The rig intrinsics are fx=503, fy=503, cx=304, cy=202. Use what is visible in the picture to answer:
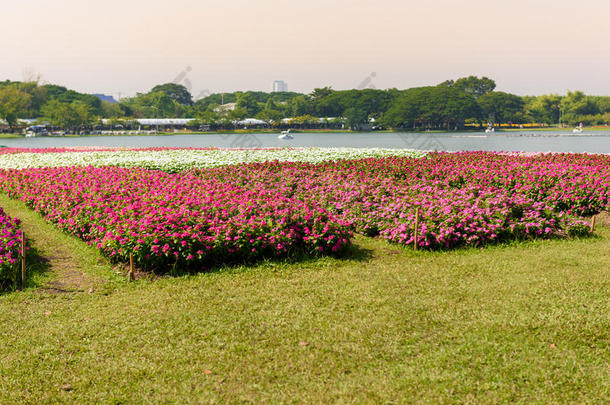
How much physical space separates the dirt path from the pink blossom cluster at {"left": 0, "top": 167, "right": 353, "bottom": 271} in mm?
354

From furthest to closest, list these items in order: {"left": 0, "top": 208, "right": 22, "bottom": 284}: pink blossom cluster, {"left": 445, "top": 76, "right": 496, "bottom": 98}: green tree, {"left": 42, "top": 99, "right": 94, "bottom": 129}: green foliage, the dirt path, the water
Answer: {"left": 445, "top": 76, "right": 496, "bottom": 98}: green tree
{"left": 42, "top": 99, "right": 94, "bottom": 129}: green foliage
the water
the dirt path
{"left": 0, "top": 208, "right": 22, "bottom": 284}: pink blossom cluster

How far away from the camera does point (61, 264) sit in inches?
294

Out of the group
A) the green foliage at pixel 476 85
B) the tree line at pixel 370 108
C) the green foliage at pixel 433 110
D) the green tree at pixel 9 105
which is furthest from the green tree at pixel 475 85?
the green tree at pixel 9 105

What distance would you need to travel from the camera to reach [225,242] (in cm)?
703

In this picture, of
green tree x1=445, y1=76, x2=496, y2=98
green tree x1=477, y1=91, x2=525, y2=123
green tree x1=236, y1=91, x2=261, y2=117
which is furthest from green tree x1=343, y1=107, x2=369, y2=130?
green tree x1=445, y1=76, x2=496, y2=98

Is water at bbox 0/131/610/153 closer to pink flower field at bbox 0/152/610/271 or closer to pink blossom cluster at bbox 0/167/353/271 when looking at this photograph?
pink flower field at bbox 0/152/610/271

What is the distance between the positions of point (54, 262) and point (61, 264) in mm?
175

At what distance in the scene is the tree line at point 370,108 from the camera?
109 m

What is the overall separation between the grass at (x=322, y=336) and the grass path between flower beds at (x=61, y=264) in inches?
7.7

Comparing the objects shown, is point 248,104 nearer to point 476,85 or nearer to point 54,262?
point 476,85

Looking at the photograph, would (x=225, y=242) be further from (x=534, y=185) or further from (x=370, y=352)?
(x=534, y=185)

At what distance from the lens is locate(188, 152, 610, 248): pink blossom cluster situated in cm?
829

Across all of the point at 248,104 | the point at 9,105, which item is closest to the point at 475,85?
the point at 248,104

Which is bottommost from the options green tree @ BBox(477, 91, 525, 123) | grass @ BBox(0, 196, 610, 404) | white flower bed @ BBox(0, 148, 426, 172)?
grass @ BBox(0, 196, 610, 404)
